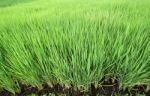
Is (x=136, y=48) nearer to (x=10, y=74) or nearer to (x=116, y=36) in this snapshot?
(x=116, y=36)

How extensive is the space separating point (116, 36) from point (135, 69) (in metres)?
0.26

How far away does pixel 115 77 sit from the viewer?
1565 mm

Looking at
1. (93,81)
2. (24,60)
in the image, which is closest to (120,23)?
(93,81)

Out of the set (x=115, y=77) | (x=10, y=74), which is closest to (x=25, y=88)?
(x=10, y=74)

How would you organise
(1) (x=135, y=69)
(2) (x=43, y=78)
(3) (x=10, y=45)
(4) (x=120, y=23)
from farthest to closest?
1. (4) (x=120, y=23)
2. (3) (x=10, y=45)
3. (2) (x=43, y=78)
4. (1) (x=135, y=69)

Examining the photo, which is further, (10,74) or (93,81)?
(10,74)

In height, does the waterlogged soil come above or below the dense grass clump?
below

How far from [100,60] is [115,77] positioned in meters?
0.13

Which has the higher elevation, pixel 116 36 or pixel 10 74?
pixel 116 36

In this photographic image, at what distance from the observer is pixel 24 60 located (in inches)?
64.3

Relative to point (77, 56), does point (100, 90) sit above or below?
below

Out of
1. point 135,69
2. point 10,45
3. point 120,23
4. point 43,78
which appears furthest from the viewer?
point 120,23

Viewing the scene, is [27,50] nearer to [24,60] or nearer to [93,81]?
[24,60]

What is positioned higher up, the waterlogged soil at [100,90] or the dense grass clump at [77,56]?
the dense grass clump at [77,56]
